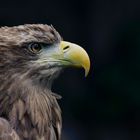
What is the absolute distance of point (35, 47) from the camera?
8391 mm

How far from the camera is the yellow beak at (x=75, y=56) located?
8.36 m

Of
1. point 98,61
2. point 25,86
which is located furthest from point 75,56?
point 98,61

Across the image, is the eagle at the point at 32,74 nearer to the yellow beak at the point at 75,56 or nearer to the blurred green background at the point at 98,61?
the yellow beak at the point at 75,56

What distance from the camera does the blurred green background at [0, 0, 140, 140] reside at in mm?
15531

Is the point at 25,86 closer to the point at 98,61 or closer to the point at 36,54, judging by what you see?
the point at 36,54

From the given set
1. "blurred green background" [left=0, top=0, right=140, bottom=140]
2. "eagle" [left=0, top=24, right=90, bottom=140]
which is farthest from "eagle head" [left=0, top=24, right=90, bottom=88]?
"blurred green background" [left=0, top=0, right=140, bottom=140]

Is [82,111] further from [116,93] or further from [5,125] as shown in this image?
[5,125]

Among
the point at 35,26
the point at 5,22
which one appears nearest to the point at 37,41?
the point at 35,26

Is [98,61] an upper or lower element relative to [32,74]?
lower

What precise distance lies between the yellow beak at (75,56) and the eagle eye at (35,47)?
19cm

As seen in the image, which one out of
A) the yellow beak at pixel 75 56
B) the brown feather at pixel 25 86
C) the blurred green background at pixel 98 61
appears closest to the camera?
the brown feather at pixel 25 86

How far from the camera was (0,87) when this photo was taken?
8273 millimetres

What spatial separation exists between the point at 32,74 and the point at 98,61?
770 cm

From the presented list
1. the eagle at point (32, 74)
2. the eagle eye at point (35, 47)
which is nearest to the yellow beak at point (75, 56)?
the eagle at point (32, 74)
